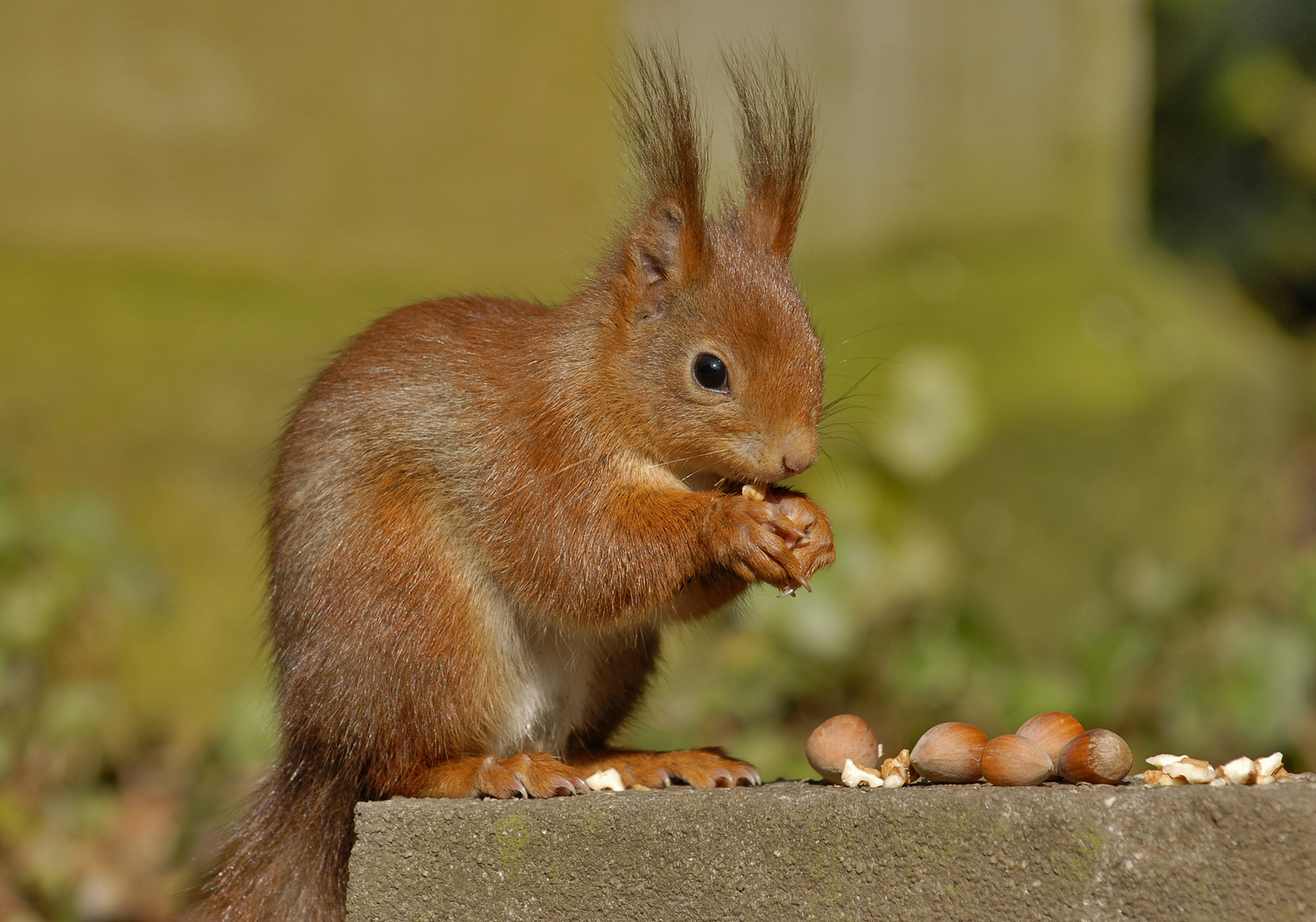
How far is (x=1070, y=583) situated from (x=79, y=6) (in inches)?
123

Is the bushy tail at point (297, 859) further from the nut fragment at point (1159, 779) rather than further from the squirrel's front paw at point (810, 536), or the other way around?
the nut fragment at point (1159, 779)

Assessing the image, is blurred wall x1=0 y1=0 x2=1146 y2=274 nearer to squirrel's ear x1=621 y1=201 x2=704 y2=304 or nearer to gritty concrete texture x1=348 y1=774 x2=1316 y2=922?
squirrel's ear x1=621 y1=201 x2=704 y2=304

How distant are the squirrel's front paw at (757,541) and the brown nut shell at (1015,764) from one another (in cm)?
33

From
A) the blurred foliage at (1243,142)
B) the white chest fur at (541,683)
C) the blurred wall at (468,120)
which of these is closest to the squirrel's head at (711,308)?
the white chest fur at (541,683)

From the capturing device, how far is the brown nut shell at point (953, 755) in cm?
158

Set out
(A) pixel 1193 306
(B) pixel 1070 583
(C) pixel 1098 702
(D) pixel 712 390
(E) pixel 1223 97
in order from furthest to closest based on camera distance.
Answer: (E) pixel 1223 97, (A) pixel 1193 306, (B) pixel 1070 583, (C) pixel 1098 702, (D) pixel 712 390

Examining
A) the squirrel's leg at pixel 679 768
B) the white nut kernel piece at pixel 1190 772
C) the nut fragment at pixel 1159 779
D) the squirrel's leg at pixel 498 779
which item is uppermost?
the white nut kernel piece at pixel 1190 772

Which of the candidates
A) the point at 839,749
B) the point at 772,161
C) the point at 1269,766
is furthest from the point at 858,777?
the point at 772,161

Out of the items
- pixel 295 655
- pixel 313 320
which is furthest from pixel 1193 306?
pixel 295 655

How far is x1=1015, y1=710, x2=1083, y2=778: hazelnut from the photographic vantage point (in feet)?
5.27

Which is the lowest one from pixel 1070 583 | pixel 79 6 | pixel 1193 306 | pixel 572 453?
pixel 1070 583

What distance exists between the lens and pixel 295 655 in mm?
1888

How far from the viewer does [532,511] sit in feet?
6.02

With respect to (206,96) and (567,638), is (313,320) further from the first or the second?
(567,638)
